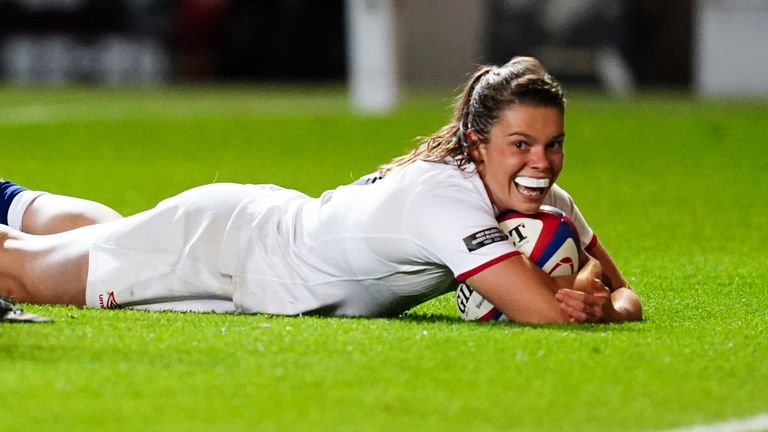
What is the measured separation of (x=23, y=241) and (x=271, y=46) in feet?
79.1

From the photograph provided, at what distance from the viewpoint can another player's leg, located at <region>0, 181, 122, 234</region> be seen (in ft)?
24.5

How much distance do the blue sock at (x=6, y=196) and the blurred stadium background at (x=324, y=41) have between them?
1908 cm

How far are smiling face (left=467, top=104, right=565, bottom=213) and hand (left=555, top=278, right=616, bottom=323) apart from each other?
1.16 ft

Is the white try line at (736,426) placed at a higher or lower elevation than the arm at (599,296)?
higher

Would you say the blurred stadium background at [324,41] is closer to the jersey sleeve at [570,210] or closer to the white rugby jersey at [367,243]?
the jersey sleeve at [570,210]

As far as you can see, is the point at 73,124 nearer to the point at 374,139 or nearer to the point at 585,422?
the point at 374,139

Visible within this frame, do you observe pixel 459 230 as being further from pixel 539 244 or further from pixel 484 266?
pixel 539 244

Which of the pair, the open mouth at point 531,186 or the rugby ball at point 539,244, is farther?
the rugby ball at point 539,244

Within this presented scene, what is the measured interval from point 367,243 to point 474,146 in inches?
21.8

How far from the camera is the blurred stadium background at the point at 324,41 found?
28000 mm

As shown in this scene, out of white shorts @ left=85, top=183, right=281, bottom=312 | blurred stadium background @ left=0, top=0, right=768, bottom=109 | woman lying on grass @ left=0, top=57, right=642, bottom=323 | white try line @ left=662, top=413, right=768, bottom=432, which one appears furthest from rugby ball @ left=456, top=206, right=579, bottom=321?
blurred stadium background @ left=0, top=0, right=768, bottom=109

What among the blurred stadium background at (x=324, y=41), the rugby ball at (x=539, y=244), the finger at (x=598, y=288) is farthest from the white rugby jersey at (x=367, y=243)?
the blurred stadium background at (x=324, y=41)

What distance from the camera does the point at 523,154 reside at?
6.20 m

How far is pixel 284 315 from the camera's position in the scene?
6.59 metres
